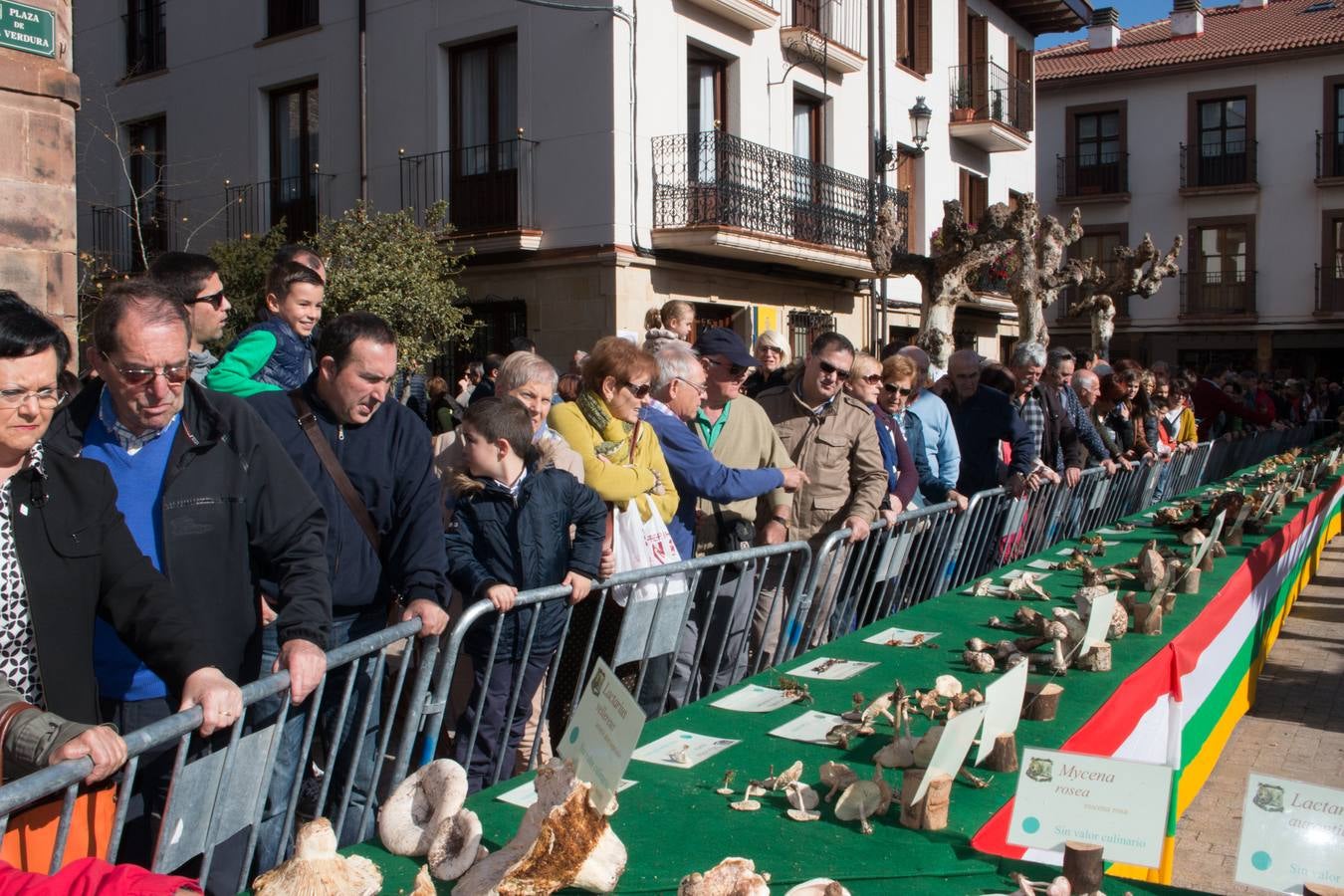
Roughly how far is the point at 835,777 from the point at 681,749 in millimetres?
500

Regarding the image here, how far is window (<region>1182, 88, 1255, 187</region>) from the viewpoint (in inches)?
1241

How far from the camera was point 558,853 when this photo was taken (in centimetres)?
206

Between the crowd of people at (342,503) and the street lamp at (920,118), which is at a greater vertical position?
the street lamp at (920,118)

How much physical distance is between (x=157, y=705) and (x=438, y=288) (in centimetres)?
1153

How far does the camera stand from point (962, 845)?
2.34m

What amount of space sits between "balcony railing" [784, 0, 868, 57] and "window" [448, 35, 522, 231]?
→ 463 centimetres

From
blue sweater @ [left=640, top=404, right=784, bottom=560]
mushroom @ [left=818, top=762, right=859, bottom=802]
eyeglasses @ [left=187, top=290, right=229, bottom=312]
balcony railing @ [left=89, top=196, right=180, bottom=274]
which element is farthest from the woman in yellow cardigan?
balcony railing @ [left=89, top=196, right=180, bottom=274]

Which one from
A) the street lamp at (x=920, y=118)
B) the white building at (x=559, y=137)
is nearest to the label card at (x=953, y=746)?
the white building at (x=559, y=137)

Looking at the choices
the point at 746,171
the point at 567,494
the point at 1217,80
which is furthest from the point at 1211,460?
the point at 1217,80

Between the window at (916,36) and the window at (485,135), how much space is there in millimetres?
8292

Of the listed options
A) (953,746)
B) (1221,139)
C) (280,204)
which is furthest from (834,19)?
(1221,139)

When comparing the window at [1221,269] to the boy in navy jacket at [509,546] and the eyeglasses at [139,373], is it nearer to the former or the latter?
the boy in navy jacket at [509,546]

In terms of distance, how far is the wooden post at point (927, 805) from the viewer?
239 centimetres

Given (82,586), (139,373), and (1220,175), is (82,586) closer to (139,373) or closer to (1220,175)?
(139,373)
